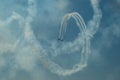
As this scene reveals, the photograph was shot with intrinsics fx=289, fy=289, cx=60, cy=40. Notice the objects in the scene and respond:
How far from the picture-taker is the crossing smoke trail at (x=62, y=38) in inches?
392

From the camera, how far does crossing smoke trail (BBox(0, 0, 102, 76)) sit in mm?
9959

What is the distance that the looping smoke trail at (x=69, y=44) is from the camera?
A: 9.95m

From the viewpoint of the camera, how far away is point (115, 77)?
1026 centimetres

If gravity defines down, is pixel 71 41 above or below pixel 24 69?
above

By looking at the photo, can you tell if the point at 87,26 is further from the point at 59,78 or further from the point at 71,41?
the point at 59,78

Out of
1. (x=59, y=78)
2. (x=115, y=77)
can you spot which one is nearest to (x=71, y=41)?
(x=59, y=78)

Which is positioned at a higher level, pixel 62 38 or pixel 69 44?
pixel 62 38

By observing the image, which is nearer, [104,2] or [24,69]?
[24,69]

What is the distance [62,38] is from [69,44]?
32cm

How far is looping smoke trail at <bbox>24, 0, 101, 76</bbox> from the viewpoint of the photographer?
9.95m

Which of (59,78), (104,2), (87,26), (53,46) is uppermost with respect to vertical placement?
(104,2)

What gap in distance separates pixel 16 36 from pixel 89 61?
269 cm

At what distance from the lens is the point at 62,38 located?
401 inches

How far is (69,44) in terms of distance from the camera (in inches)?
400
